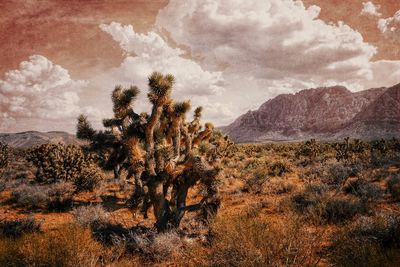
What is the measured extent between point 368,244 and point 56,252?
5.28 m

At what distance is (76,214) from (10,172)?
1744cm

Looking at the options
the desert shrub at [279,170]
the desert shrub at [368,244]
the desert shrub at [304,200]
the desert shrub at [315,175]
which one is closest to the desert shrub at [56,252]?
the desert shrub at [368,244]

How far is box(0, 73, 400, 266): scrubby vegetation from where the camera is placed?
169 inches

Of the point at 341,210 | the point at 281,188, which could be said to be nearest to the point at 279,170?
the point at 281,188

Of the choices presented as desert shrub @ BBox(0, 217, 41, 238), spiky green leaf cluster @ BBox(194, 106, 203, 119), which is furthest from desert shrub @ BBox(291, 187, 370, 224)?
desert shrub @ BBox(0, 217, 41, 238)

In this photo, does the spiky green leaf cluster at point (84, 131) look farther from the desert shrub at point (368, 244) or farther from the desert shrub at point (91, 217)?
the desert shrub at point (368, 244)

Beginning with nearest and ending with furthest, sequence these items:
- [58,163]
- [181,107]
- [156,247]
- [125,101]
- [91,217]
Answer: [156,247], [91,217], [181,107], [125,101], [58,163]

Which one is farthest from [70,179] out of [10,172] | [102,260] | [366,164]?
[366,164]

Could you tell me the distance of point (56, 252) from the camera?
175 inches

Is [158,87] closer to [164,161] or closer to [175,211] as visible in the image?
[164,161]

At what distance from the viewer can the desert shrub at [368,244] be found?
143 inches

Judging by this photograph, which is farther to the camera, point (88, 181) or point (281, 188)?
point (88, 181)

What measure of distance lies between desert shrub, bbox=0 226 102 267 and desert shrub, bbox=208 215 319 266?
2.21 m

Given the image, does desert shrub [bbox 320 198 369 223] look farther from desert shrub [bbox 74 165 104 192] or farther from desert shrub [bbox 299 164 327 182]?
desert shrub [bbox 74 165 104 192]
